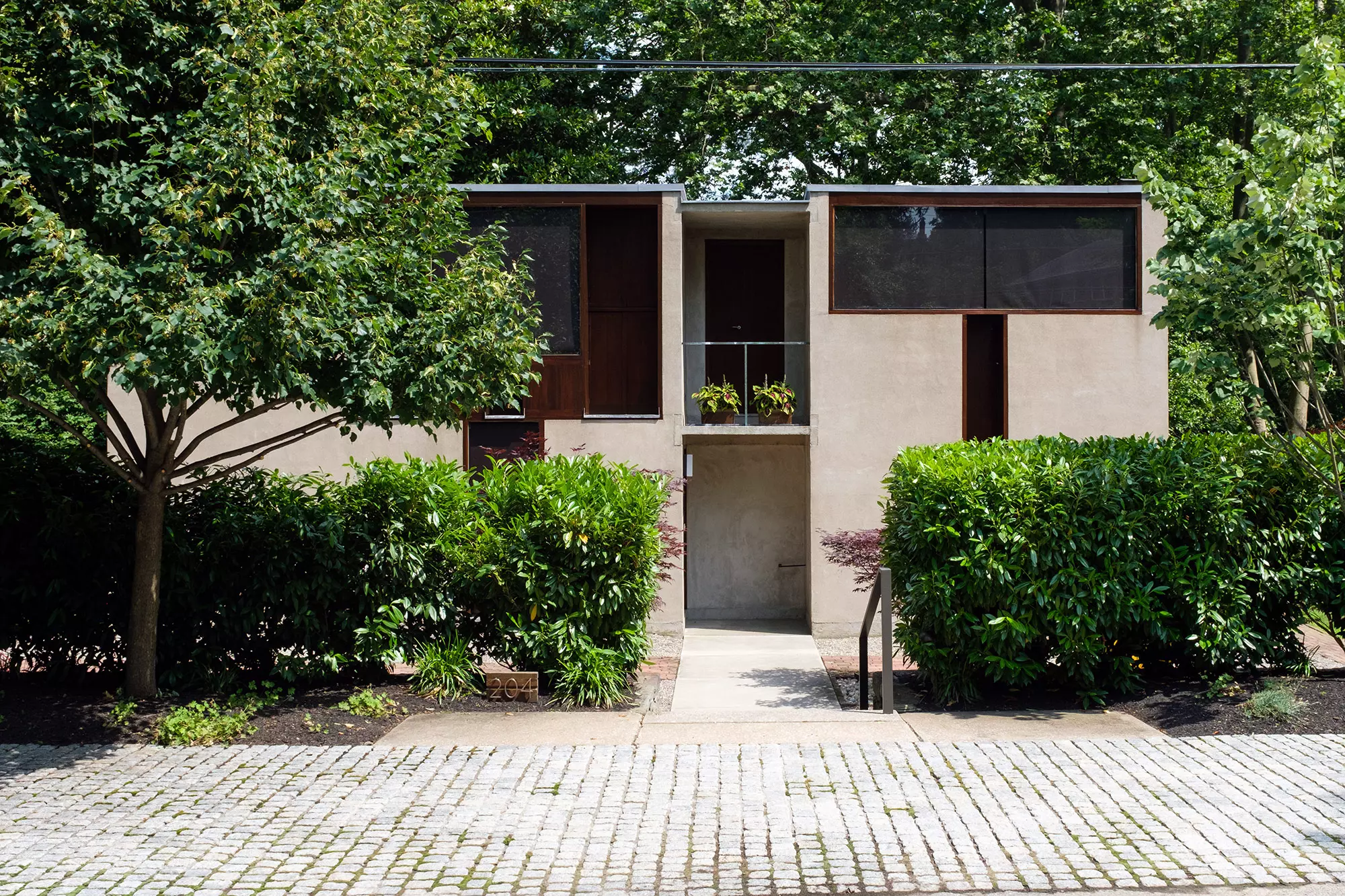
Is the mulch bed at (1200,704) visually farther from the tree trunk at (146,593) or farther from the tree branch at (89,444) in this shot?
the tree branch at (89,444)

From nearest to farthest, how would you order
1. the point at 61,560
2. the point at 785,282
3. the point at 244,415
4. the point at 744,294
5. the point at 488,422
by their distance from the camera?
the point at 244,415
the point at 61,560
the point at 488,422
the point at 785,282
the point at 744,294

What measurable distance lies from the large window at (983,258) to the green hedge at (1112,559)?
5.43 m

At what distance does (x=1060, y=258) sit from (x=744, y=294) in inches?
175

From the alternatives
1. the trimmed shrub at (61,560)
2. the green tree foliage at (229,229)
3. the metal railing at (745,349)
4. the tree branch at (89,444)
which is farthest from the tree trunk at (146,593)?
the metal railing at (745,349)

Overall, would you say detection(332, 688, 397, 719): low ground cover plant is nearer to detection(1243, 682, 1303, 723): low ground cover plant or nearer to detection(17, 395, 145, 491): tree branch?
detection(17, 395, 145, 491): tree branch

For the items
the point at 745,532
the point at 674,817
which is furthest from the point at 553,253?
the point at 674,817

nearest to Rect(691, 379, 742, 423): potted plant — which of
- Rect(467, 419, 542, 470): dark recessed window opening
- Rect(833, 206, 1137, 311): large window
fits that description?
Rect(833, 206, 1137, 311): large window

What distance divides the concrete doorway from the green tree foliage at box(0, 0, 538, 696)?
24.3 ft

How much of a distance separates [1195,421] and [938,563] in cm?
1652

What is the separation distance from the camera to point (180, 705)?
27.5 ft

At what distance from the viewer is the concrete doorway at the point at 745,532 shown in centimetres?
1555

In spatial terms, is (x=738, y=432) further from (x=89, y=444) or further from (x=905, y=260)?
(x=89, y=444)

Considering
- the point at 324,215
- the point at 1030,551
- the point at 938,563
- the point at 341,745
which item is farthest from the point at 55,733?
the point at 1030,551

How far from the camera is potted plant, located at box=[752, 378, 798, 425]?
14211 mm
